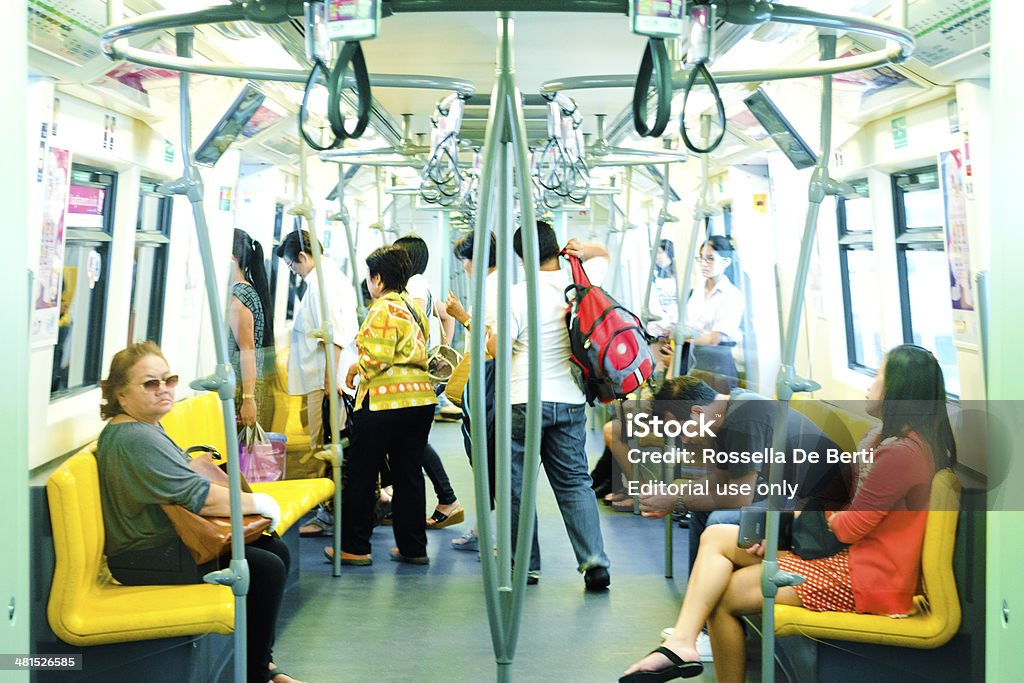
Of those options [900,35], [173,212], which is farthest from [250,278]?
[900,35]

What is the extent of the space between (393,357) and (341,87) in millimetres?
3419

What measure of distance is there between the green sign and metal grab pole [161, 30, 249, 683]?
8.36 feet

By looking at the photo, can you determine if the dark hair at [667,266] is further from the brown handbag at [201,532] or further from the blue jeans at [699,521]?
the brown handbag at [201,532]

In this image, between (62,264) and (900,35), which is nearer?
(900,35)

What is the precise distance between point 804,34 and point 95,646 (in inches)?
125

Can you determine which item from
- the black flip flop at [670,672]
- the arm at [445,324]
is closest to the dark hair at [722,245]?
the arm at [445,324]

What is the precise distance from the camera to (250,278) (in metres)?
4.58

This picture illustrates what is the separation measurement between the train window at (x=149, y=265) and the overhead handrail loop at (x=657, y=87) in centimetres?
234

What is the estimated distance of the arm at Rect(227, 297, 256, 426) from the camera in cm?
463

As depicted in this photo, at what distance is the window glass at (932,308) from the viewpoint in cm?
364

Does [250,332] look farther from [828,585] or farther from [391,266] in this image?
[828,585]

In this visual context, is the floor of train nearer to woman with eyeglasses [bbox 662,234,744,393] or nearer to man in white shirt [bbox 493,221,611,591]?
man in white shirt [bbox 493,221,611,591]

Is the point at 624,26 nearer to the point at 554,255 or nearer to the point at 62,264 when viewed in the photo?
the point at 554,255

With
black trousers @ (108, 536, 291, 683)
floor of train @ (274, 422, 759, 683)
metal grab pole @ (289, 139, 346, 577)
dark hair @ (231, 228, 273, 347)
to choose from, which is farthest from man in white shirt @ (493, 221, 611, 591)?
black trousers @ (108, 536, 291, 683)
